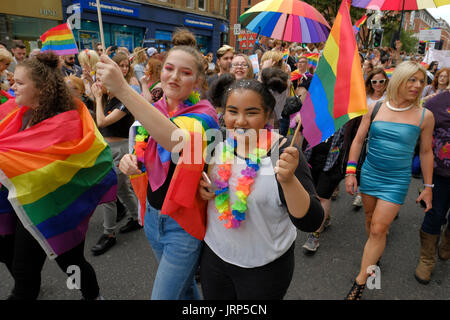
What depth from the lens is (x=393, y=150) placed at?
2463 millimetres

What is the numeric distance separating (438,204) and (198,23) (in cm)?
2241

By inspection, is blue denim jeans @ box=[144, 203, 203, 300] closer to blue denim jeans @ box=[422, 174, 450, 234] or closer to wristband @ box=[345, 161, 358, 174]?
→ wristband @ box=[345, 161, 358, 174]

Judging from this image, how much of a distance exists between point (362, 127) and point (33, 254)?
274 centimetres

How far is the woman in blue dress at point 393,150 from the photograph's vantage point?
8.03 feet

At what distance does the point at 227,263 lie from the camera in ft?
5.10

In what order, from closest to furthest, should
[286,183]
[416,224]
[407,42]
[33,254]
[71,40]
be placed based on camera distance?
[286,183] → [33,254] → [71,40] → [416,224] → [407,42]

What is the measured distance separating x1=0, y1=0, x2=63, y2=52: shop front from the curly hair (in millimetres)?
12226

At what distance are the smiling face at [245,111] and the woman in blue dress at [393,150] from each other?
149cm

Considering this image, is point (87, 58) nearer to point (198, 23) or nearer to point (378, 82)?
point (378, 82)

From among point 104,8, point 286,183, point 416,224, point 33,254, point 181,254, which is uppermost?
point 104,8

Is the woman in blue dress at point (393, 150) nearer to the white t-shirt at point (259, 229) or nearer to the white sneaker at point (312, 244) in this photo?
the white sneaker at point (312, 244)

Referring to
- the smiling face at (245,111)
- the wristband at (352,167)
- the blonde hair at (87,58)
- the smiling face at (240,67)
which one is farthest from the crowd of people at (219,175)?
the blonde hair at (87,58)
